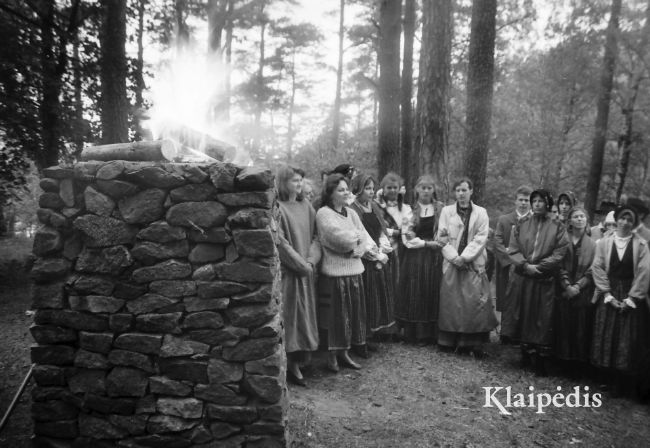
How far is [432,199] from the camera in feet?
19.2

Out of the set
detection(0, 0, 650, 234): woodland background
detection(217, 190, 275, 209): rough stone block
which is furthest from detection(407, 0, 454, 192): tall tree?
detection(217, 190, 275, 209): rough stone block

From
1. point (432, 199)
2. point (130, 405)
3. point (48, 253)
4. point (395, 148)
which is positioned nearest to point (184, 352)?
point (130, 405)

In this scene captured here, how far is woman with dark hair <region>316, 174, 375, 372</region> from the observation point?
4.50 metres

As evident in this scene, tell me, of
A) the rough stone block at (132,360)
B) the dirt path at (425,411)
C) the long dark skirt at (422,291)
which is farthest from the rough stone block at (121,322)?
the long dark skirt at (422,291)

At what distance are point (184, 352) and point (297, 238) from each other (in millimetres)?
1772

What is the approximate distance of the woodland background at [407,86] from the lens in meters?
6.88

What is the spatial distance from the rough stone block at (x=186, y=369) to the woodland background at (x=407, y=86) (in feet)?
14.2

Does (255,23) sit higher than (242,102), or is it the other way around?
(255,23)

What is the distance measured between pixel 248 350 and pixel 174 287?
0.66 m

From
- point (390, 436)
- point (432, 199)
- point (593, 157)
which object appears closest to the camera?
point (390, 436)

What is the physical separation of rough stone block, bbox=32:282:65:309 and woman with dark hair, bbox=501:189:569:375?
15.3 ft

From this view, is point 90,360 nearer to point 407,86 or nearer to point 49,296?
point 49,296

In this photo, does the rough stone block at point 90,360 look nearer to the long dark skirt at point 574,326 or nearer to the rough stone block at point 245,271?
the rough stone block at point 245,271

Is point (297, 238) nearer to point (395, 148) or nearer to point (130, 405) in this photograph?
point (130, 405)
